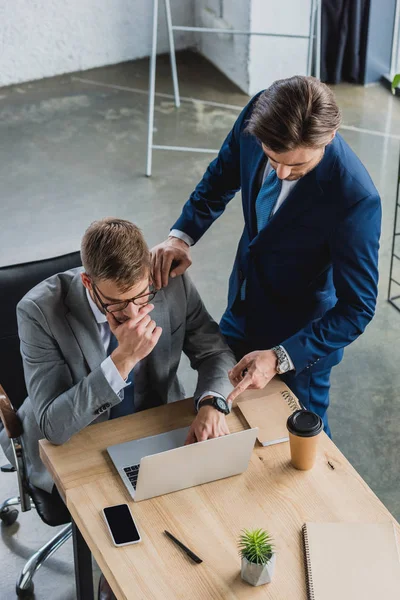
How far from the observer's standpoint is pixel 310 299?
2.93 m

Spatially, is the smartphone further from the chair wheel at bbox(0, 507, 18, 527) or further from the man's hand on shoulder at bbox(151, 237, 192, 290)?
the chair wheel at bbox(0, 507, 18, 527)

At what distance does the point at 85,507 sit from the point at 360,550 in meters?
0.73

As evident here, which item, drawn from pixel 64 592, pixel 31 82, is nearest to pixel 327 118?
pixel 64 592

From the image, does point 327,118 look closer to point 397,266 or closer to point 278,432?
point 278,432

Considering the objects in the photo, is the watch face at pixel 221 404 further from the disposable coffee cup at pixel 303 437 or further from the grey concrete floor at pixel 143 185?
the grey concrete floor at pixel 143 185

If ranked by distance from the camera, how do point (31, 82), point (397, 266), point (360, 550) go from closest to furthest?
point (360, 550)
point (397, 266)
point (31, 82)

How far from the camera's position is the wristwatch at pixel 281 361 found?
2713 mm

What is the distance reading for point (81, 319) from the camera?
2.64 m

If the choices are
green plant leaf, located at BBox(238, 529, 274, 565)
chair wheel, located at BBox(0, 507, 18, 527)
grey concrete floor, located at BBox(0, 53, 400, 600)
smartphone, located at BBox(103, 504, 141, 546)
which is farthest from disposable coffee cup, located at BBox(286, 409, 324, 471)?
chair wheel, located at BBox(0, 507, 18, 527)

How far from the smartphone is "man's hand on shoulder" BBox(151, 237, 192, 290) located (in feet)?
2.50

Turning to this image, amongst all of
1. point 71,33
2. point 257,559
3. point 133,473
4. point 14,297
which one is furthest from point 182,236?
point 71,33

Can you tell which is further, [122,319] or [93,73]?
[93,73]

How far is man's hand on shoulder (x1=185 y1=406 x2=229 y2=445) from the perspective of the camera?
252 centimetres

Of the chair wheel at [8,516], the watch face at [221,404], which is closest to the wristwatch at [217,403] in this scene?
the watch face at [221,404]
